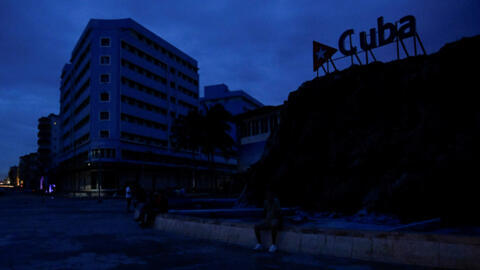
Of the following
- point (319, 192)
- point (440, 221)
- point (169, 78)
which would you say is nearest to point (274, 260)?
point (440, 221)

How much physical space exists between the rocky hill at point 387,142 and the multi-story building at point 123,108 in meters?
39.6

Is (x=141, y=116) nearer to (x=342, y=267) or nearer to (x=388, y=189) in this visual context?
(x=388, y=189)

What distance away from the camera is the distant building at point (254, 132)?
45.2 m

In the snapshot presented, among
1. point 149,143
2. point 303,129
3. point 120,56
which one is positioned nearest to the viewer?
point 303,129

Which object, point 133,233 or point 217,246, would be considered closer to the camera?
point 217,246

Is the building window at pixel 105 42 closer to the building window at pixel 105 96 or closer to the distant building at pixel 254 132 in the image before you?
the building window at pixel 105 96

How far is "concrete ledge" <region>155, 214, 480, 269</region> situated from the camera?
6.18m

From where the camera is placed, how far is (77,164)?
211ft

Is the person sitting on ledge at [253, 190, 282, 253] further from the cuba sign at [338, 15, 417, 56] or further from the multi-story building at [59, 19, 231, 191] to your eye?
the multi-story building at [59, 19, 231, 191]

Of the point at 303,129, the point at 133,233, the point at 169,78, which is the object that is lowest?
the point at 133,233

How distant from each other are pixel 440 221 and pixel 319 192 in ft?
27.3

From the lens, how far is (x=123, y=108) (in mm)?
61000

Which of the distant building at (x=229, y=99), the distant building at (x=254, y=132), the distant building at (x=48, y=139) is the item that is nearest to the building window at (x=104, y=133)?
the distant building at (x=254, y=132)

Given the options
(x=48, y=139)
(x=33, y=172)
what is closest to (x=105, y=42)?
(x=48, y=139)
